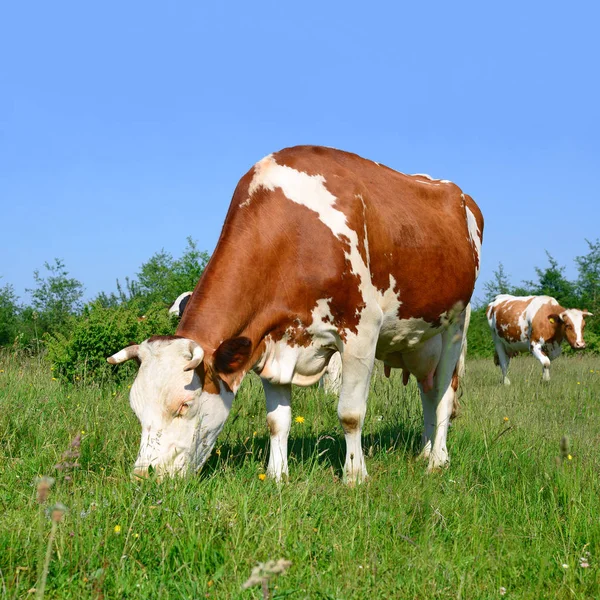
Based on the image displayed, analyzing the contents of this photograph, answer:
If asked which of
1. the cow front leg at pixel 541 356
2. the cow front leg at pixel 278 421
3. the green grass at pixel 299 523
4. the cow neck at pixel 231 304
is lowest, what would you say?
the green grass at pixel 299 523

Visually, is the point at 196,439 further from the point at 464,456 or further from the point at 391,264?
the point at 464,456

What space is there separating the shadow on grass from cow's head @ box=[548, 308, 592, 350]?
36.7ft

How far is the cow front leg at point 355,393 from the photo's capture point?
194 inches

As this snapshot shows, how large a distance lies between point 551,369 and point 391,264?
1295cm

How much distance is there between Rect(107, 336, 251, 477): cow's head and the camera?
164 inches

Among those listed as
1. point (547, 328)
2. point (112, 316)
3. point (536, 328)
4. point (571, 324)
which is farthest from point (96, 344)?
point (571, 324)

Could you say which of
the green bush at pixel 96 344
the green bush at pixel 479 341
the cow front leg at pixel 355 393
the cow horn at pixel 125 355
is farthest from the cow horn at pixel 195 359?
the green bush at pixel 479 341

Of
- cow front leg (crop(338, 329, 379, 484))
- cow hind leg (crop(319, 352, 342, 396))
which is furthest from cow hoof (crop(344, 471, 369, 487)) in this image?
cow hind leg (crop(319, 352, 342, 396))

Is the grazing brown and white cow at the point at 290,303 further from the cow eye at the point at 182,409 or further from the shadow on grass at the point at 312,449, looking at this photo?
the shadow on grass at the point at 312,449

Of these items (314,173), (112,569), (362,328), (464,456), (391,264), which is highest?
(314,173)

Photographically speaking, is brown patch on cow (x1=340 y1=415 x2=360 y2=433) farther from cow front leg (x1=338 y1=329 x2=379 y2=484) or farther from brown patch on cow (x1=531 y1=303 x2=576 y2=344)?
brown patch on cow (x1=531 y1=303 x2=576 y2=344)

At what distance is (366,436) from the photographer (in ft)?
21.4

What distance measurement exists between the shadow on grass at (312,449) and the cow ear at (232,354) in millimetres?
641

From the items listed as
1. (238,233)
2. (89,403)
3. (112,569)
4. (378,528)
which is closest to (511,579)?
(378,528)
